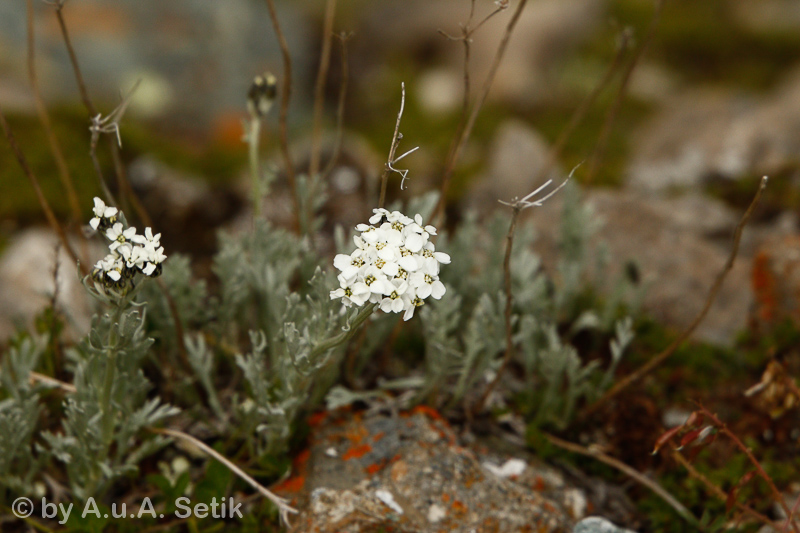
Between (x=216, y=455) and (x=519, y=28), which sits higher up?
(x=519, y=28)

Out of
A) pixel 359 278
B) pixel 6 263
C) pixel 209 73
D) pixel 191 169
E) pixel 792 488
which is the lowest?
pixel 792 488

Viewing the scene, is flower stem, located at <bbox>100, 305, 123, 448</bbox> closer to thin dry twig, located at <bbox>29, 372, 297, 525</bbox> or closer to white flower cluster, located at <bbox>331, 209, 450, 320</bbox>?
thin dry twig, located at <bbox>29, 372, 297, 525</bbox>

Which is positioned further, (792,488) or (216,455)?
(792,488)

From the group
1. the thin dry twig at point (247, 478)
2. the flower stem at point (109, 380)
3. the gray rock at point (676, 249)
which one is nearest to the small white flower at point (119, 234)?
the flower stem at point (109, 380)

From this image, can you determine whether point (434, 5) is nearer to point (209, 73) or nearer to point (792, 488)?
point (209, 73)

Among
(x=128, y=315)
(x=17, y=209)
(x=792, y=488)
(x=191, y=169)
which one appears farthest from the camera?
(x=191, y=169)

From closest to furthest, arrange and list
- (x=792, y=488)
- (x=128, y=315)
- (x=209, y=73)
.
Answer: (x=128, y=315) → (x=792, y=488) → (x=209, y=73)

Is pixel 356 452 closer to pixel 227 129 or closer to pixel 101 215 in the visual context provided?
pixel 101 215

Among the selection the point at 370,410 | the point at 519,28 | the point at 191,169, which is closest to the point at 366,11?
the point at 519,28
